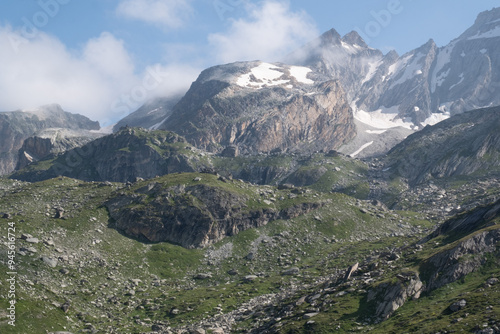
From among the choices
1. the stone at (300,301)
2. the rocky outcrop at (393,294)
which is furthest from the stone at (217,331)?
the rocky outcrop at (393,294)

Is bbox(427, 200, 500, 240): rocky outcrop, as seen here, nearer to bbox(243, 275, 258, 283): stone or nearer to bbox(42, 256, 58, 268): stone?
bbox(243, 275, 258, 283): stone

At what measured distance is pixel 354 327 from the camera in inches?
3014

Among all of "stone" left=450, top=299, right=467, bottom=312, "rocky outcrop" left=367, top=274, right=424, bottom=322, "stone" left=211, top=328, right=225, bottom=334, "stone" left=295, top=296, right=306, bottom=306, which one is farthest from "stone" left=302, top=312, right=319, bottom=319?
"stone" left=450, top=299, right=467, bottom=312

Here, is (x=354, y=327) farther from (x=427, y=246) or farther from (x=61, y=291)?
(x=61, y=291)

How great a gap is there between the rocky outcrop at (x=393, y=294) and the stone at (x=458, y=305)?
10.6 meters

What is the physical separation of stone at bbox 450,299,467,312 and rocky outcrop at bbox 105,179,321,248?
101 metres

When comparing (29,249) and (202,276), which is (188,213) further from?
(29,249)

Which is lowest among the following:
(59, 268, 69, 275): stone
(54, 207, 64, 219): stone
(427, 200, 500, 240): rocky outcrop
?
(59, 268, 69, 275): stone

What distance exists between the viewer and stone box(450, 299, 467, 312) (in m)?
68.7

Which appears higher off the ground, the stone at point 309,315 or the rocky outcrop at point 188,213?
the rocky outcrop at point 188,213

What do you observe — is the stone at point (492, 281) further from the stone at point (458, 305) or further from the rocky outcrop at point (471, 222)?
the rocky outcrop at point (471, 222)

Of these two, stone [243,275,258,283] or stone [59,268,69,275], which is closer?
stone [59,268,69,275]

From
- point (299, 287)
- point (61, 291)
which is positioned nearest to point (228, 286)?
point (299, 287)

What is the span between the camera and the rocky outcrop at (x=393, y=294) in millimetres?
79000
